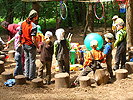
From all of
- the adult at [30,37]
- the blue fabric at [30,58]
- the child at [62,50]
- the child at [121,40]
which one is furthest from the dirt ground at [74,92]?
the child at [121,40]

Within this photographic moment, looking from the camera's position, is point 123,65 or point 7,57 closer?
point 123,65

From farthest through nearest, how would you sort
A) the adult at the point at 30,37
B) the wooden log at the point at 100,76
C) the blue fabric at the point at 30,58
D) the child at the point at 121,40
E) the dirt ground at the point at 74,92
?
the child at the point at 121,40
the blue fabric at the point at 30,58
the adult at the point at 30,37
the wooden log at the point at 100,76
the dirt ground at the point at 74,92

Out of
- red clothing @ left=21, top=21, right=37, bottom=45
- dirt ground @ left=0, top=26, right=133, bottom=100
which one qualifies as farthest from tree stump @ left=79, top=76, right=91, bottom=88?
red clothing @ left=21, top=21, right=37, bottom=45

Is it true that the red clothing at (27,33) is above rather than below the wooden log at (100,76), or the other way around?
above

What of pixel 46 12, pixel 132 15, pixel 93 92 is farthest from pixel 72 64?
pixel 46 12

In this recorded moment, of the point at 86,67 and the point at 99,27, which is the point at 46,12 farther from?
the point at 86,67

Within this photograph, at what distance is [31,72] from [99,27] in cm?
1239


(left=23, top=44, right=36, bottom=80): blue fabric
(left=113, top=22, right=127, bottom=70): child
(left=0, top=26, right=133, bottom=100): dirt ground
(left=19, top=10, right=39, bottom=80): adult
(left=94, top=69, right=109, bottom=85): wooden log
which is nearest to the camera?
(left=0, top=26, right=133, bottom=100): dirt ground

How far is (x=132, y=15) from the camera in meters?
9.48

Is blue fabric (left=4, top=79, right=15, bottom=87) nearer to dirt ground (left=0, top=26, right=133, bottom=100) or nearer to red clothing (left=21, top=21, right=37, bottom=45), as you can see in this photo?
dirt ground (left=0, top=26, right=133, bottom=100)

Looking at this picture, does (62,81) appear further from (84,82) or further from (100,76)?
(100,76)

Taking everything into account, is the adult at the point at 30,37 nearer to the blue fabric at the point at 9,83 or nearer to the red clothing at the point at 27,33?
the red clothing at the point at 27,33

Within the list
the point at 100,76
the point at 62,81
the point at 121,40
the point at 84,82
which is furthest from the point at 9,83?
the point at 121,40

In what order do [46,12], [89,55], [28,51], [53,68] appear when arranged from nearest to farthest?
[89,55]
[28,51]
[53,68]
[46,12]
